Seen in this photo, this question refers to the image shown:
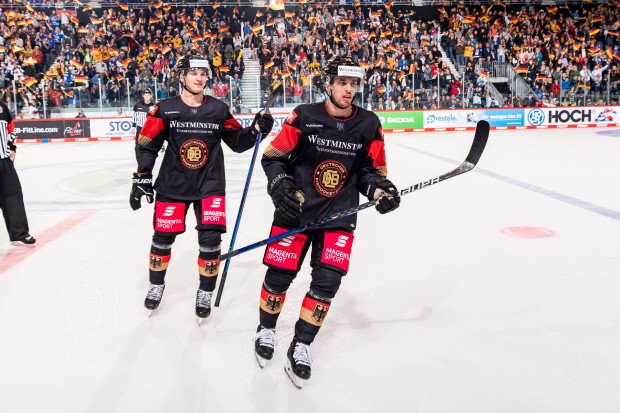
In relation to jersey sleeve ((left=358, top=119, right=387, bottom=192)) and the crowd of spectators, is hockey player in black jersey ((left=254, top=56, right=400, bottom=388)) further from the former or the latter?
the crowd of spectators

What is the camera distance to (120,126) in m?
A: 16.3

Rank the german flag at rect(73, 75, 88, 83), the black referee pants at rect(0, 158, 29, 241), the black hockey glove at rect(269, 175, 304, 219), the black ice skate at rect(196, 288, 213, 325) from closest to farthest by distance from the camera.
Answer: the black hockey glove at rect(269, 175, 304, 219), the black ice skate at rect(196, 288, 213, 325), the black referee pants at rect(0, 158, 29, 241), the german flag at rect(73, 75, 88, 83)

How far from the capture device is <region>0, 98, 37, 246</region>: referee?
17.2 ft

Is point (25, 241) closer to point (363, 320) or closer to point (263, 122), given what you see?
point (263, 122)

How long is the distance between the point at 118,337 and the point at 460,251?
2.93 metres

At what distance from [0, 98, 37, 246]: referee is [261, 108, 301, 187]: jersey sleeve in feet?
11.1

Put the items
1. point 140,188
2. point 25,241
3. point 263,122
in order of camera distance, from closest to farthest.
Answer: point 263,122, point 140,188, point 25,241

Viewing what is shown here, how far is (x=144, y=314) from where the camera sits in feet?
11.9

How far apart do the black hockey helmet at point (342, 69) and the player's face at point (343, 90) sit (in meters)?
0.02

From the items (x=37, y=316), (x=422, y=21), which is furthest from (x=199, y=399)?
(x=422, y=21)

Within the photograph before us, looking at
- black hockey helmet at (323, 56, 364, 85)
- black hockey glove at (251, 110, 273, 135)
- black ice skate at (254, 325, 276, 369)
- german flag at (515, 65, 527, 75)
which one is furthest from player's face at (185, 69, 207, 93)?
german flag at (515, 65, 527, 75)

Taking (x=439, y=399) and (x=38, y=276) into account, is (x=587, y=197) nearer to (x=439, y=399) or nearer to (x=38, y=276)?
(x=439, y=399)

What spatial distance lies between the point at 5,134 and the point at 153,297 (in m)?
2.74

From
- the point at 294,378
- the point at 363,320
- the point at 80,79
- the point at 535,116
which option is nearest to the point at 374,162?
the point at 363,320
